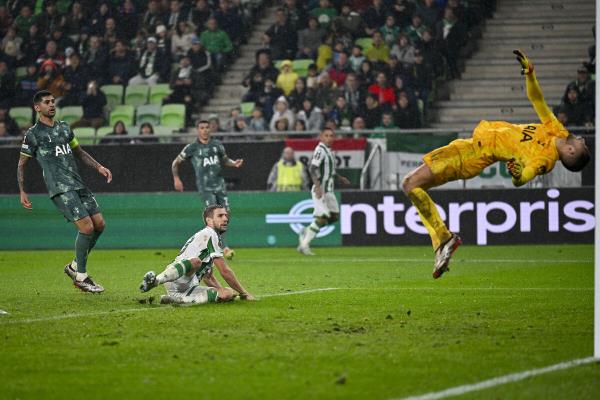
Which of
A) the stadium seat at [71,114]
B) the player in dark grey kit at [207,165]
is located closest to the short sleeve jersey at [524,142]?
the player in dark grey kit at [207,165]

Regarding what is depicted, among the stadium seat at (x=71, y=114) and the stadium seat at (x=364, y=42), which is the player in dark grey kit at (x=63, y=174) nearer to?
the stadium seat at (x=71, y=114)

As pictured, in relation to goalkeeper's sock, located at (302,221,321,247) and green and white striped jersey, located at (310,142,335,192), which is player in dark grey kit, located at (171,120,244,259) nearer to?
green and white striped jersey, located at (310,142,335,192)

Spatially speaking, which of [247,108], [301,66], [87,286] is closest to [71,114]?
[247,108]

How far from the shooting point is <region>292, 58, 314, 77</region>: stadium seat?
27.2 m

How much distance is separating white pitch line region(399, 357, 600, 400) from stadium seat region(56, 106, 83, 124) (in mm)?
21387

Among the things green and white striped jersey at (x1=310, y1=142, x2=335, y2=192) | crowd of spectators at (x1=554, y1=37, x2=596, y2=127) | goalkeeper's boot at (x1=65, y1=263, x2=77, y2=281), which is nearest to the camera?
goalkeeper's boot at (x1=65, y1=263, x2=77, y2=281)

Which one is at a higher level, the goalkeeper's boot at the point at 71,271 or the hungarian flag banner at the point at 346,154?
the hungarian flag banner at the point at 346,154

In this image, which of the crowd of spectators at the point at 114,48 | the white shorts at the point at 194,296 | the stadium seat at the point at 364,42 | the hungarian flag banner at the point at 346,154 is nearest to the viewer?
the white shorts at the point at 194,296

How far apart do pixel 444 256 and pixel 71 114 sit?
18.6 meters

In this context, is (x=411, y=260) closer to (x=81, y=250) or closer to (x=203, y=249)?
(x=81, y=250)

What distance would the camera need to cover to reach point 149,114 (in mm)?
27391

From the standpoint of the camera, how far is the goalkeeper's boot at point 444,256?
10500 millimetres

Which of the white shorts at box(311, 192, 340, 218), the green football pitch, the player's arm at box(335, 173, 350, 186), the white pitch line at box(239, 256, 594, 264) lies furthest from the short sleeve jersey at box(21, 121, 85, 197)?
the white shorts at box(311, 192, 340, 218)

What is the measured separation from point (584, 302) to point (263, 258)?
9299 mm
